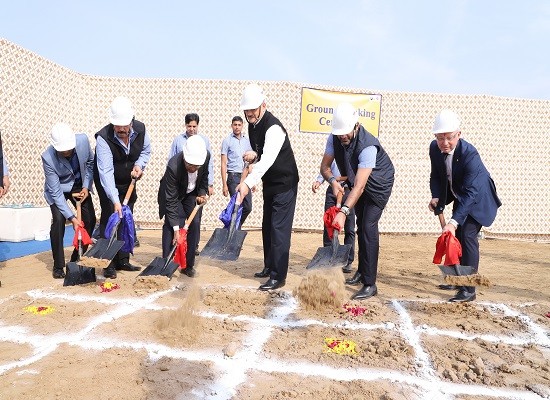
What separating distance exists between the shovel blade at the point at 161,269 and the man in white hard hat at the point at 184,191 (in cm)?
13

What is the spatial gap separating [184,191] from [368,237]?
2108 millimetres

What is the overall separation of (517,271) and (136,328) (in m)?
5.38

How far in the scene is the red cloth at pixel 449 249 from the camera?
4.13 metres

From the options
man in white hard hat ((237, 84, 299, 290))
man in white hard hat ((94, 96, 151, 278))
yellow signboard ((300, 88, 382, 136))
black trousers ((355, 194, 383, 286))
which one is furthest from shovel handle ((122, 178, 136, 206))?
yellow signboard ((300, 88, 382, 136))

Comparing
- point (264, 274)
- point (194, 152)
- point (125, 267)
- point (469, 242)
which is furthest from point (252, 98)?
point (125, 267)

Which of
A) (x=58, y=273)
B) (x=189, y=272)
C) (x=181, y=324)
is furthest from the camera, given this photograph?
(x=189, y=272)

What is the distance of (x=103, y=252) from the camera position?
4.61 metres

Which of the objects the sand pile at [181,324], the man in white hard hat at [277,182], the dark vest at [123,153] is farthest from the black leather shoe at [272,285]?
the dark vest at [123,153]

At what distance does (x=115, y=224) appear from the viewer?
4.81m

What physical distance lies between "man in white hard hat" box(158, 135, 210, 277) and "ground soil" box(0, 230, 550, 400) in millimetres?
455

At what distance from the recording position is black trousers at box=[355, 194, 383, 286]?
445 centimetres

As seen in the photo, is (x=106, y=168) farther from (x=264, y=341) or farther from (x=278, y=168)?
(x=264, y=341)

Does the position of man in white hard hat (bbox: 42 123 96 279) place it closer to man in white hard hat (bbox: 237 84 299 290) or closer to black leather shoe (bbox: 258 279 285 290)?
man in white hard hat (bbox: 237 84 299 290)

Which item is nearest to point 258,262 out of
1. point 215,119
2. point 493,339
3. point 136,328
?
point 136,328
